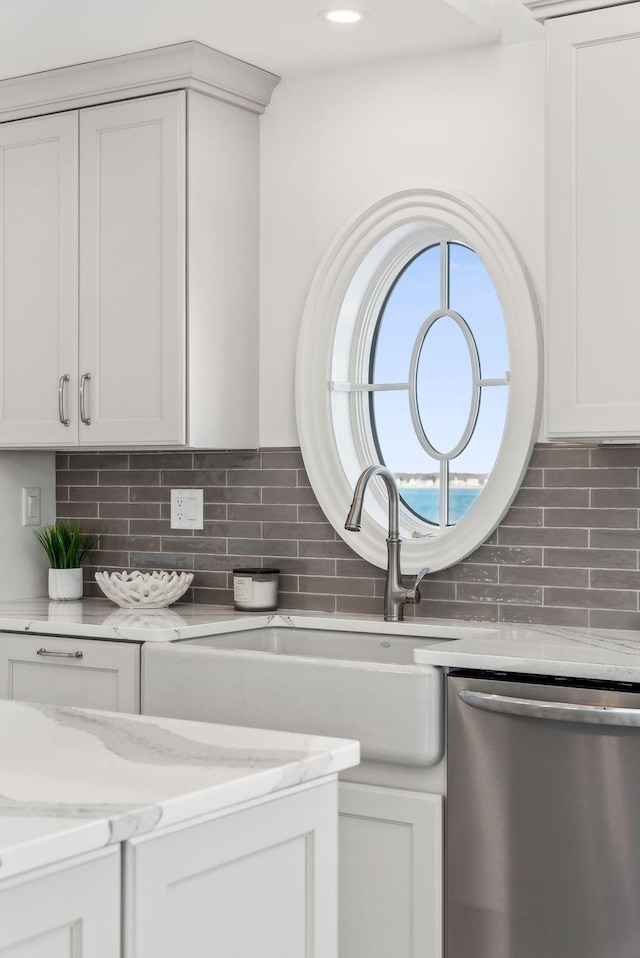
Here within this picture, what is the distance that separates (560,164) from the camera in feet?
8.71

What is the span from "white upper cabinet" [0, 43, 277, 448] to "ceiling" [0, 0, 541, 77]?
11 cm

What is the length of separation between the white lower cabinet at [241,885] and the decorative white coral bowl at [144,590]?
2.01 m

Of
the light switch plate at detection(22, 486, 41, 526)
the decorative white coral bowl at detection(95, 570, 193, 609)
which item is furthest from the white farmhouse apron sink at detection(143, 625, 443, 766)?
the light switch plate at detection(22, 486, 41, 526)

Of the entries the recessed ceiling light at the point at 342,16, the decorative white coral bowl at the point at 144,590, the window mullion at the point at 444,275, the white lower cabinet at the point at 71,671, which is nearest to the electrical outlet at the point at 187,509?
the decorative white coral bowl at the point at 144,590

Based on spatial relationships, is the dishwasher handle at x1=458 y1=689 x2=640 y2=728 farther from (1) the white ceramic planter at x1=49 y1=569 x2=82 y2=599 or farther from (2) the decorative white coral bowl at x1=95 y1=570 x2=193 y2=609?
(1) the white ceramic planter at x1=49 y1=569 x2=82 y2=599

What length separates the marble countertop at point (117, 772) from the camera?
42.7 inches

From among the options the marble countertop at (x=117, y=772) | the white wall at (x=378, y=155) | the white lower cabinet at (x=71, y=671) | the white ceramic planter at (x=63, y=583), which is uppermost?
the white wall at (x=378, y=155)

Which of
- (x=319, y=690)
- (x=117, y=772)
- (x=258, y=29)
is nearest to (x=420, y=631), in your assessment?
(x=319, y=690)

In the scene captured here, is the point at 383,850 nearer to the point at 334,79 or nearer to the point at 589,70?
the point at 589,70

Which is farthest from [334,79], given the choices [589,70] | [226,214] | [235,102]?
[589,70]

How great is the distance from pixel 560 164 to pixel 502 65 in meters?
0.58

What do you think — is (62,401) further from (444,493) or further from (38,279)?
(444,493)

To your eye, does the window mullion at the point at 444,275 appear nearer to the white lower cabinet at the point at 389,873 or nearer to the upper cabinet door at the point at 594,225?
the upper cabinet door at the point at 594,225

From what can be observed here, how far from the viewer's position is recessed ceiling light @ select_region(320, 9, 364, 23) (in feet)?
9.44
